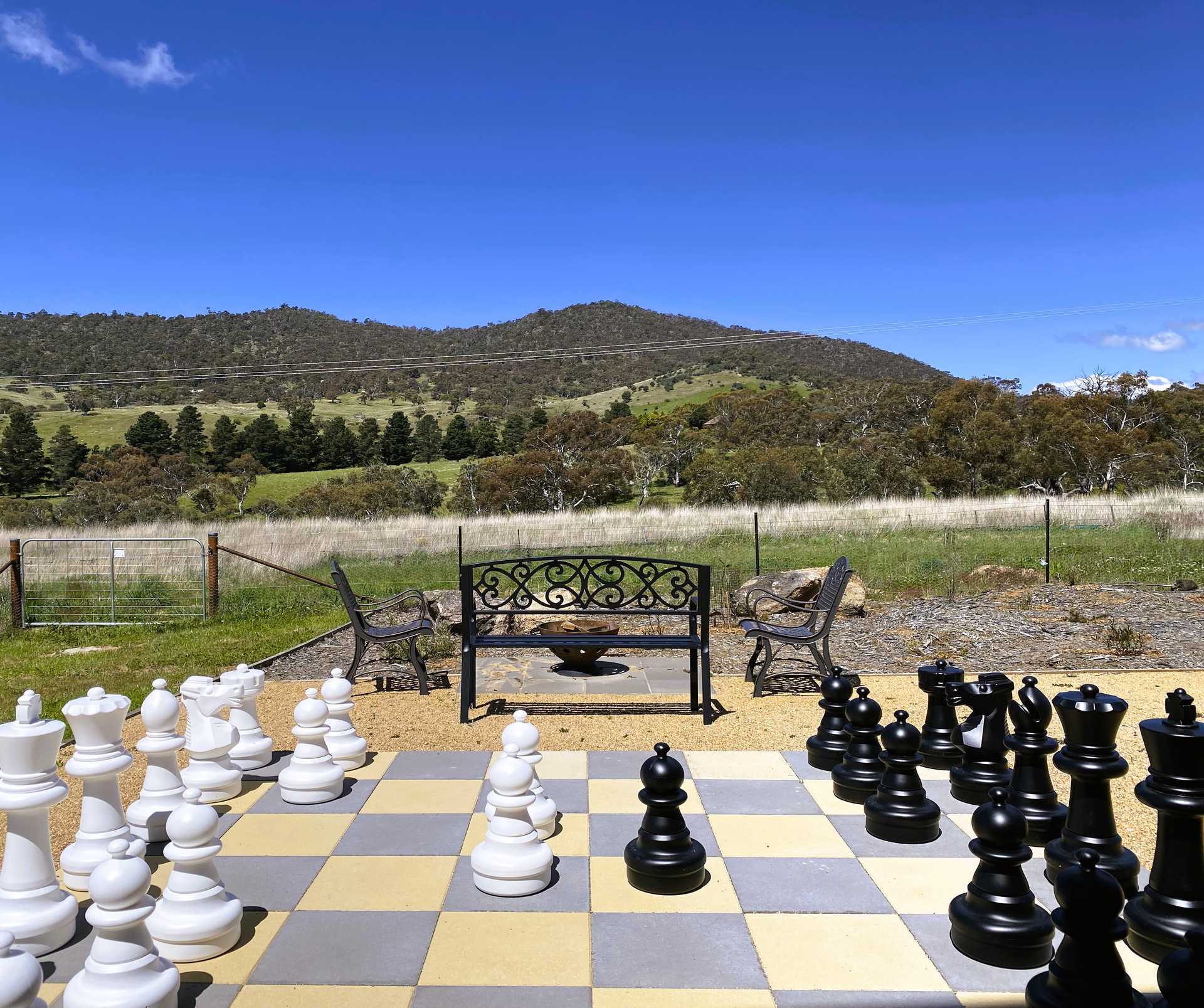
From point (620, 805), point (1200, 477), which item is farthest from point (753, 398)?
point (620, 805)

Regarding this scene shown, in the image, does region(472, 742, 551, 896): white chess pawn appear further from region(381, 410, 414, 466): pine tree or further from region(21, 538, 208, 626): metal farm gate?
region(381, 410, 414, 466): pine tree

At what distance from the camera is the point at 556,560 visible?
21.4ft

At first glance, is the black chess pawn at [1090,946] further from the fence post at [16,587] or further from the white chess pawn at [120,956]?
the fence post at [16,587]

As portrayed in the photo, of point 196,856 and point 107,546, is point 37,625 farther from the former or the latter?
point 196,856

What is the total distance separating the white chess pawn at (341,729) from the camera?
467 centimetres

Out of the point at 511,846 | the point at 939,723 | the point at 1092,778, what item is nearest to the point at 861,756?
the point at 939,723

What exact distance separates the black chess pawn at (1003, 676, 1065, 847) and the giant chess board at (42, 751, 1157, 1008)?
1.02 feet

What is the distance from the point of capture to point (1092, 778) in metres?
3.27

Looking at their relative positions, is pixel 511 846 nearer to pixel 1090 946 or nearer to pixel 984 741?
pixel 1090 946

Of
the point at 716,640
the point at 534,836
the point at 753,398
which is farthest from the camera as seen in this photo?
the point at 753,398

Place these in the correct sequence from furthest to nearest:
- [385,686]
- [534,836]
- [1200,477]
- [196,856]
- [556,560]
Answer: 1. [1200,477]
2. [385,686]
3. [556,560]
4. [534,836]
5. [196,856]

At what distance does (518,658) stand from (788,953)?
5844 millimetres

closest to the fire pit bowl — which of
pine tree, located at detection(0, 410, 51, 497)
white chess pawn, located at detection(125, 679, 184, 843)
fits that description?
white chess pawn, located at detection(125, 679, 184, 843)

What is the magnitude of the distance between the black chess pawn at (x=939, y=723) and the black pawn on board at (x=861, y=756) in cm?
46
